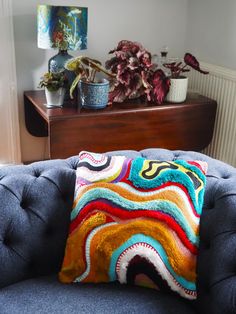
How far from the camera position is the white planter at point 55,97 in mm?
2037

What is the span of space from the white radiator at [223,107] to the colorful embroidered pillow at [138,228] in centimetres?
130

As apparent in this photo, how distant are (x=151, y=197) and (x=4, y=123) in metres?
1.59

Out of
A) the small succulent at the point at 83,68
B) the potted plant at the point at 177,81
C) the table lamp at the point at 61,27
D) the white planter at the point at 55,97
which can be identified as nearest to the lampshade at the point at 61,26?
the table lamp at the point at 61,27

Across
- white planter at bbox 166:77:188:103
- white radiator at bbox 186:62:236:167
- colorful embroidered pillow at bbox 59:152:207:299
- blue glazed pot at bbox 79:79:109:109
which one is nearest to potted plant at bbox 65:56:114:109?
blue glazed pot at bbox 79:79:109:109

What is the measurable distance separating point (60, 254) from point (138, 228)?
262 mm

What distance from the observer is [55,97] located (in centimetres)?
206

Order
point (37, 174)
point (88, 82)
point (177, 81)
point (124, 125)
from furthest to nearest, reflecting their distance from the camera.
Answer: point (177, 81) < point (124, 125) < point (88, 82) < point (37, 174)

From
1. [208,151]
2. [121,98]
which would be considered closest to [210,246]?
[121,98]

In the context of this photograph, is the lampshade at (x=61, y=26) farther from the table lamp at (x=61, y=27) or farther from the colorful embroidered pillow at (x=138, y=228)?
the colorful embroidered pillow at (x=138, y=228)

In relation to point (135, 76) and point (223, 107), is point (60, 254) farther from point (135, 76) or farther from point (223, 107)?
point (223, 107)

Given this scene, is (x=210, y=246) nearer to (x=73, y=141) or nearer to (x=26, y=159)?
(x=73, y=141)

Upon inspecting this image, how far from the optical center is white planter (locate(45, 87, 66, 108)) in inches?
80.2

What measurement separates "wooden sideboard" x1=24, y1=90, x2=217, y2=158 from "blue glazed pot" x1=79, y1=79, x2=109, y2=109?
37 millimetres

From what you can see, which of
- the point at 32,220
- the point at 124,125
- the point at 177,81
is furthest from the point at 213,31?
the point at 32,220
